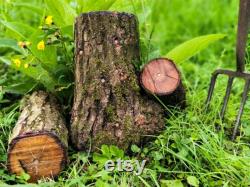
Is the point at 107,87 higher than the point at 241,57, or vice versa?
the point at 241,57

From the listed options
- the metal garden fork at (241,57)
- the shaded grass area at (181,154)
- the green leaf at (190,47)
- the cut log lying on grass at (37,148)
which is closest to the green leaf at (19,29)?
the shaded grass area at (181,154)

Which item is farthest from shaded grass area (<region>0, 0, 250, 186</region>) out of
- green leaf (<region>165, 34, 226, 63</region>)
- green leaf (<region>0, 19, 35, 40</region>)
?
green leaf (<region>0, 19, 35, 40</region>)

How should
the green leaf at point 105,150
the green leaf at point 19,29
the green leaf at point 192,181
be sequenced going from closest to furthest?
the green leaf at point 192,181 < the green leaf at point 105,150 < the green leaf at point 19,29

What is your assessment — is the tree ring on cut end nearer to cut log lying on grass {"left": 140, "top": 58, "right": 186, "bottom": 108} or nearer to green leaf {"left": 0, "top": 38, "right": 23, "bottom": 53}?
cut log lying on grass {"left": 140, "top": 58, "right": 186, "bottom": 108}

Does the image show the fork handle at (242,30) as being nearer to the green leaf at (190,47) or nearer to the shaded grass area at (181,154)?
the green leaf at (190,47)

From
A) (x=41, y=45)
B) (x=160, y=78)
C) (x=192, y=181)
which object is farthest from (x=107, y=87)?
(x=192, y=181)

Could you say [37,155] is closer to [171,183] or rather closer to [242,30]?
[171,183]
